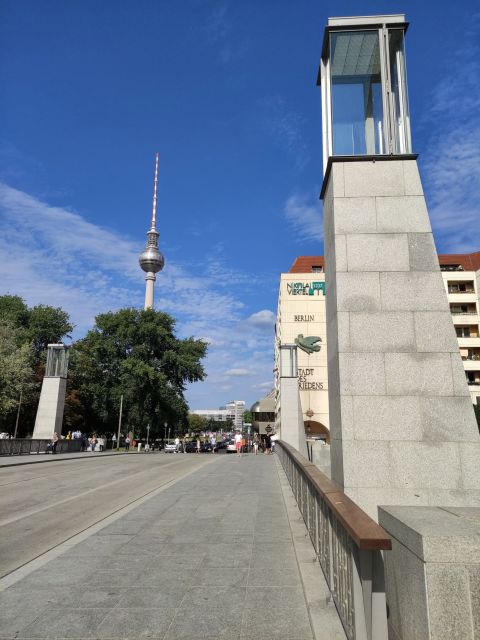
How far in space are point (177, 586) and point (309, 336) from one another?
6226 cm

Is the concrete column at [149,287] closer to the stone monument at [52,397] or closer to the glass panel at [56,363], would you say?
the glass panel at [56,363]

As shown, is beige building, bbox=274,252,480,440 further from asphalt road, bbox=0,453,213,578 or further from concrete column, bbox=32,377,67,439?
asphalt road, bbox=0,453,213,578

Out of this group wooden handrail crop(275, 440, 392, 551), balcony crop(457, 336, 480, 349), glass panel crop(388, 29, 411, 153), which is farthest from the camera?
balcony crop(457, 336, 480, 349)

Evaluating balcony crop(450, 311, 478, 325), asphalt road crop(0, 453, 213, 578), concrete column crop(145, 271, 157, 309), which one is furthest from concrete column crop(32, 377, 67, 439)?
concrete column crop(145, 271, 157, 309)

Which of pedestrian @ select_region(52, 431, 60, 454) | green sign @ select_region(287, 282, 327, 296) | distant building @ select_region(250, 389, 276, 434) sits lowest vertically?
pedestrian @ select_region(52, 431, 60, 454)

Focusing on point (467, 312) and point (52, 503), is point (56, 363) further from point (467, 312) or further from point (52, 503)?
point (467, 312)

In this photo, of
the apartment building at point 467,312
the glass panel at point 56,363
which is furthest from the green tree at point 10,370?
the apartment building at point 467,312

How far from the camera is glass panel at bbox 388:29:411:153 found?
991cm

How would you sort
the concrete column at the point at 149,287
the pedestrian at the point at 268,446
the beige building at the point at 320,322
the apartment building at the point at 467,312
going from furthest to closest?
1. the concrete column at the point at 149,287
2. the beige building at the point at 320,322
3. the apartment building at the point at 467,312
4. the pedestrian at the point at 268,446

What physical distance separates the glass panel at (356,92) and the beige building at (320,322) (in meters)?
46.6

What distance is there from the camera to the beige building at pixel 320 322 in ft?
194

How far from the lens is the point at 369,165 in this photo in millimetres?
9711

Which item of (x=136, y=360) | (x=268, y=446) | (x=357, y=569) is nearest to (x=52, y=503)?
(x=357, y=569)

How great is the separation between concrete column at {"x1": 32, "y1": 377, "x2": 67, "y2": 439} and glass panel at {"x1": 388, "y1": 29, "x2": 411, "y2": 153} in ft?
102
